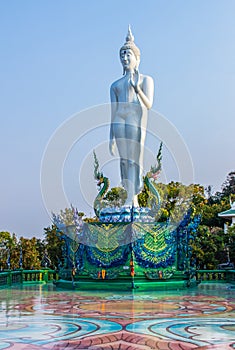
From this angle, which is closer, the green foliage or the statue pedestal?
the statue pedestal

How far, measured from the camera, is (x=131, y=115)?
1406 centimetres

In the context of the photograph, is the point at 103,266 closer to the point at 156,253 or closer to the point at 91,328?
the point at 156,253

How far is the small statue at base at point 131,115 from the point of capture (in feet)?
45.7

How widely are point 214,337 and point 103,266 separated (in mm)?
6925

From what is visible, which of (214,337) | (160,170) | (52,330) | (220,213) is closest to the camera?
(214,337)

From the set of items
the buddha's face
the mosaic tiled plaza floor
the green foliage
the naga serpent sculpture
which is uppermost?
the buddha's face

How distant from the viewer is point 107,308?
8039 millimetres

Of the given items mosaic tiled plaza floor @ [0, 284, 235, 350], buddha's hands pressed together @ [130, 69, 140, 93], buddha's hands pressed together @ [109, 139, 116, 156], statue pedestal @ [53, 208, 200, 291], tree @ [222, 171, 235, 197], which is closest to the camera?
mosaic tiled plaza floor @ [0, 284, 235, 350]

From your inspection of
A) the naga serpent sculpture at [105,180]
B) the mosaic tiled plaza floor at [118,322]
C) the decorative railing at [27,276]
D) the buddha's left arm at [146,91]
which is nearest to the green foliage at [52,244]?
the decorative railing at [27,276]

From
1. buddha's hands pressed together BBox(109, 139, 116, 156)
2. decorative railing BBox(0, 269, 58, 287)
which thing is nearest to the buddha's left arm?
buddha's hands pressed together BBox(109, 139, 116, 156)

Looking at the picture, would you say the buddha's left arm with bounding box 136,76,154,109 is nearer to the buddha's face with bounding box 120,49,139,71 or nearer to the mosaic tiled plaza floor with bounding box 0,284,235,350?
the buddha's face with bounding box 120,49,139,71

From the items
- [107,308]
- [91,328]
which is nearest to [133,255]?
[107,308]

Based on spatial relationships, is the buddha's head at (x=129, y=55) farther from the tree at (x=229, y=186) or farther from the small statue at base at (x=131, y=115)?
the tree at (x=229, y=186)

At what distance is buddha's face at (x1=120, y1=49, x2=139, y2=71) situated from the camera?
13977mm
